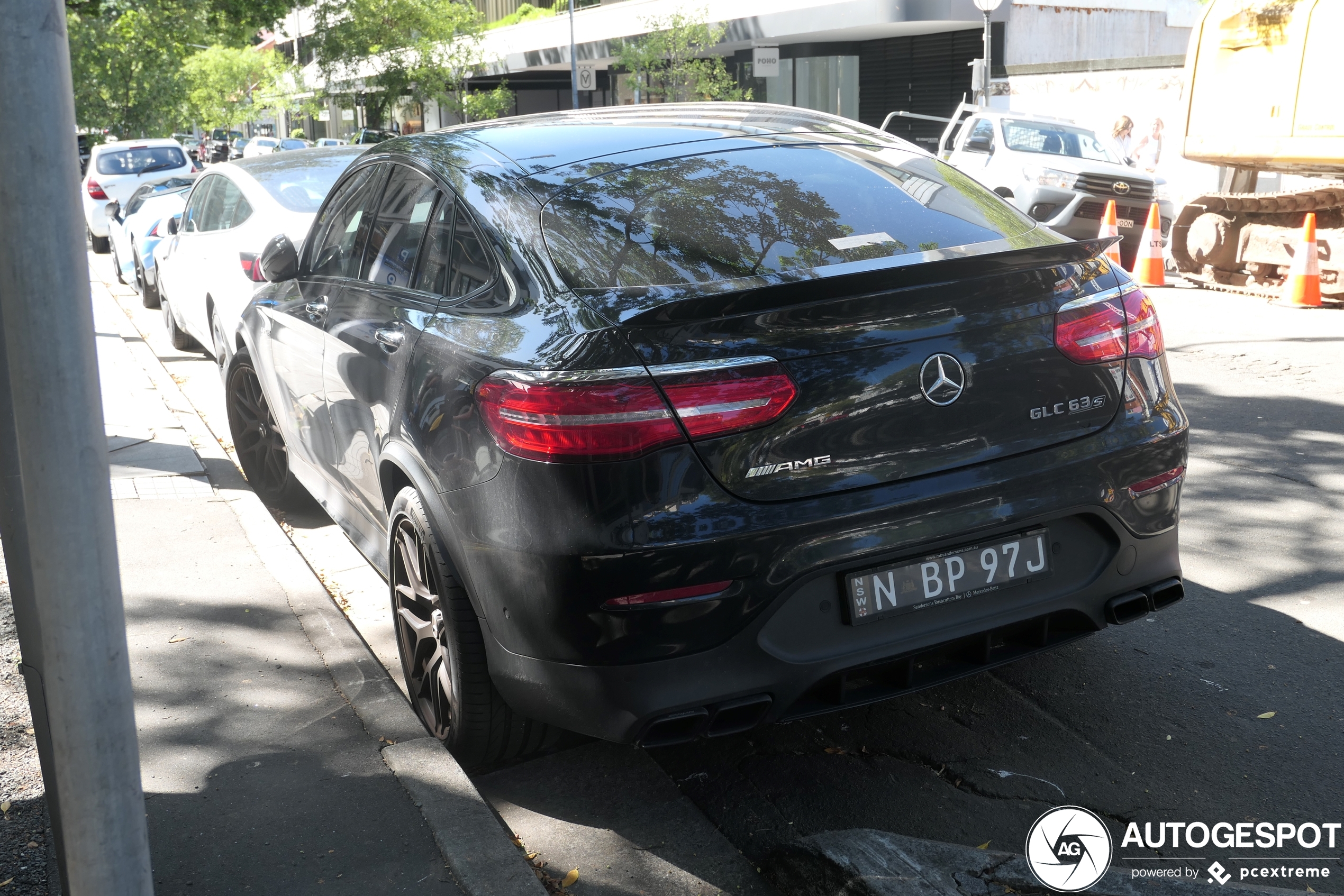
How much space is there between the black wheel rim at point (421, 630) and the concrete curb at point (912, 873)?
1.02 meters

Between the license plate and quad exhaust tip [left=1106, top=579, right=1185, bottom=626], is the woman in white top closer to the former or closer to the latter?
quad exhaust tip [left=1106, top=579, right=1185, bottom=626]

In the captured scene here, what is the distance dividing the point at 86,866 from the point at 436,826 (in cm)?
104

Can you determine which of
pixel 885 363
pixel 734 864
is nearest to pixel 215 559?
pixel 734 864

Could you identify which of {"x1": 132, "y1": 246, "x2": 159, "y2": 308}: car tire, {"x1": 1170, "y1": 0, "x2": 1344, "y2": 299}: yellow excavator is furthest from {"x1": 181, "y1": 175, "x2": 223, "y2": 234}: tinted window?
{"x1": 1170, "y1": 0, "x2": 1344, "y2": 299}: yellow excavator

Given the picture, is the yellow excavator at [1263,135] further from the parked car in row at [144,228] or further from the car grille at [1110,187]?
the parked car in row at [144,228]

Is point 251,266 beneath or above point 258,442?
above

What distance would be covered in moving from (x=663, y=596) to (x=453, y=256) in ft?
4.34

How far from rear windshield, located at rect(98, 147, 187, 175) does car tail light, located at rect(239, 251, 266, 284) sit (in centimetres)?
1418

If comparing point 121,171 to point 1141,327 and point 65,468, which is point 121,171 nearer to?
point 1141,327

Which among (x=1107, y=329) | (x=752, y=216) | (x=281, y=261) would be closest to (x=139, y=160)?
(x=281, y=261)

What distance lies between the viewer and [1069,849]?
2.96 metres

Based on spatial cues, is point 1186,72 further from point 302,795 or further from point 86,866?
point 86,866

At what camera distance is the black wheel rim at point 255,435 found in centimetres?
576

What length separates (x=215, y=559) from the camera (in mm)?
4914
